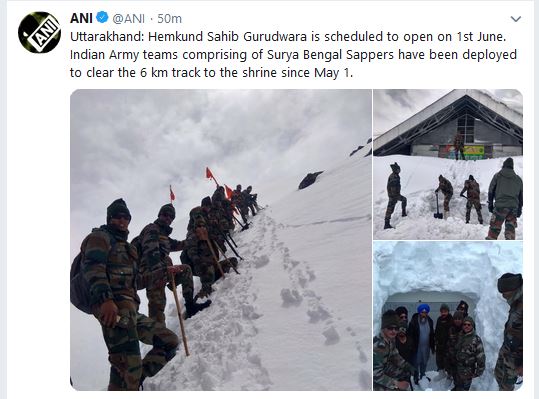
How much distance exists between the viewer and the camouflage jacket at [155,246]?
12.6ft

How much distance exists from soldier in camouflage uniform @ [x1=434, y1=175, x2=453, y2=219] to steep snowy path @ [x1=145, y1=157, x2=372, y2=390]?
671 millimetres

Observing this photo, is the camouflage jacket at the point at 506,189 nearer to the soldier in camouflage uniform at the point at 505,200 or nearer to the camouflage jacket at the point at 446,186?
the soldier in camouflage uniform at the point at 505,200

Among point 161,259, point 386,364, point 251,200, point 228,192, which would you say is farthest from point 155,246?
point 386,364

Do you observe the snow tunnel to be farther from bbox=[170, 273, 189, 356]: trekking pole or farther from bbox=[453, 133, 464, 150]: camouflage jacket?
bbox=[170, 273, 189, 356]: trekking pole

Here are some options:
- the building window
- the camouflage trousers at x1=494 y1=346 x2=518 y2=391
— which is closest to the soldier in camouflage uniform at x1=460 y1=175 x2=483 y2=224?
the building window

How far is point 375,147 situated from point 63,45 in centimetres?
302

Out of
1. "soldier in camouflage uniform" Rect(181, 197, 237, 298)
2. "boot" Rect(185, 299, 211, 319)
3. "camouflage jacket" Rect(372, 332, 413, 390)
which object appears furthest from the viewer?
"soldier in camouflage uniform" Rect(181, 197, 237, 298)

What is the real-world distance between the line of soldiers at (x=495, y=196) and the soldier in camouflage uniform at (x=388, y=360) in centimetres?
90

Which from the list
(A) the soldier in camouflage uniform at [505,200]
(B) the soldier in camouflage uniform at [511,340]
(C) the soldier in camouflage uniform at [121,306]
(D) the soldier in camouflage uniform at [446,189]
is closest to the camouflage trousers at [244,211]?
(C) the soldier in camouflage uniform at [121,306]

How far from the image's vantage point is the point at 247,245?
4.59m

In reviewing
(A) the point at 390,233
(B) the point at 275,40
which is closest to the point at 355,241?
(A) the point at 390,233

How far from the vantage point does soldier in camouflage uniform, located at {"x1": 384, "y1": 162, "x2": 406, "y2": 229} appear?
379 cm

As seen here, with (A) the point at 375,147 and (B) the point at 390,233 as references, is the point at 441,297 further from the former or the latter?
(A) the point at 375,147

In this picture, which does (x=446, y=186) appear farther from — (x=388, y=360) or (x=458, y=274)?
(x=388, y=360)
